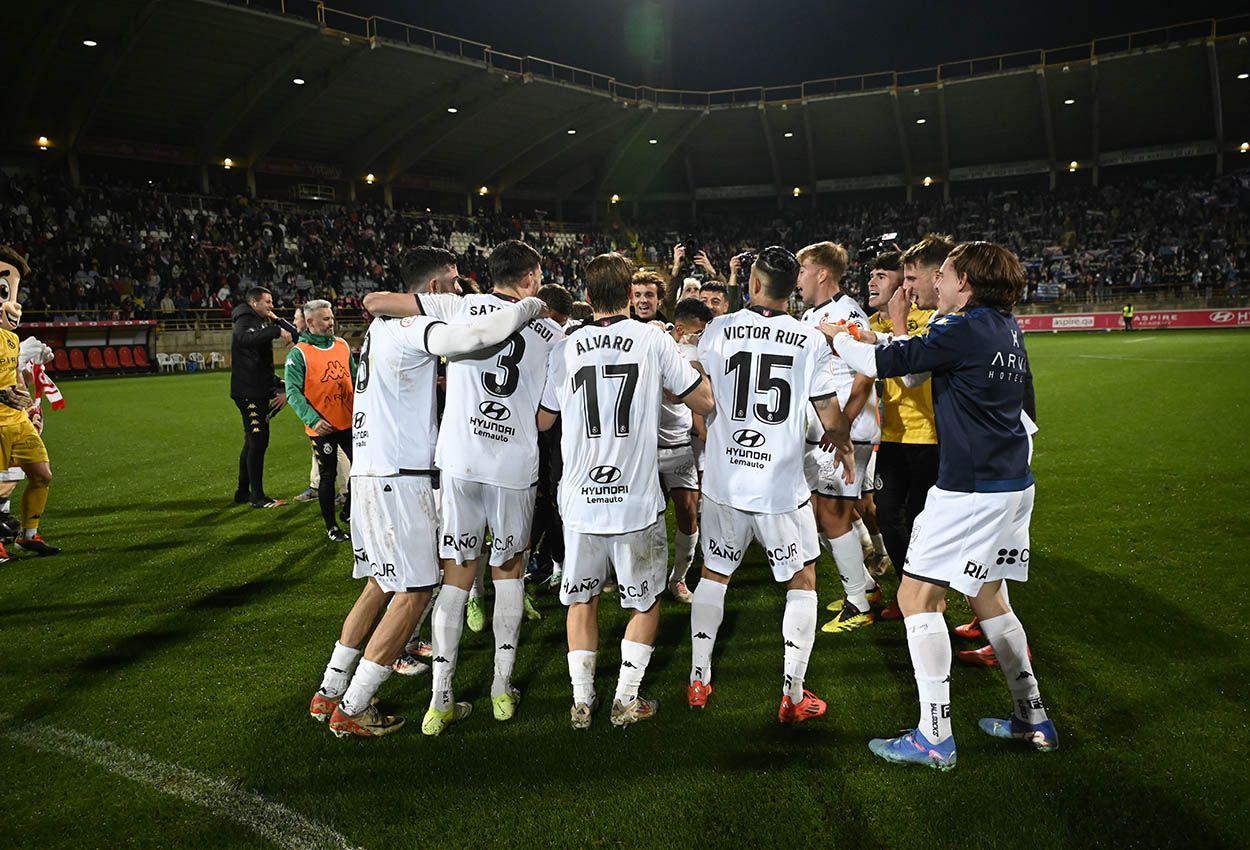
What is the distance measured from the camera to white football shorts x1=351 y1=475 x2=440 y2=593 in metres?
3.72

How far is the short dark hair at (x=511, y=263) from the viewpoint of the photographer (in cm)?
383

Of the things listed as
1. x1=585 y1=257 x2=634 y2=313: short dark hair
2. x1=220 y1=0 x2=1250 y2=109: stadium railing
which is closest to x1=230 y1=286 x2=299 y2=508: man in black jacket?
x1=585 y1=257 x2=634 y2=313: short dark hair

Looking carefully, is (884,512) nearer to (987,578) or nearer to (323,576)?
(987,578)

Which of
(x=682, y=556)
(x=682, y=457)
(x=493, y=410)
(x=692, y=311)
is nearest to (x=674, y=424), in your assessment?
(x=682, y=457)

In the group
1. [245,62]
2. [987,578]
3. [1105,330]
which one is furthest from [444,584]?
[1105,330]

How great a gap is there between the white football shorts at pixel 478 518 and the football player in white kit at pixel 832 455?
6.43 feet

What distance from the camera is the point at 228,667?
4477 millimetres

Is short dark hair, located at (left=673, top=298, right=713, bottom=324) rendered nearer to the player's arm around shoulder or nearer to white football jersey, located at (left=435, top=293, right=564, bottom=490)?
white football jersey, located at (left=435, top=293, right=564, bottom=490)

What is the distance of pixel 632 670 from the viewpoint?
12.1 feet

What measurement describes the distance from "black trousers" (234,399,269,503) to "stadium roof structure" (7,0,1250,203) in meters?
24.1

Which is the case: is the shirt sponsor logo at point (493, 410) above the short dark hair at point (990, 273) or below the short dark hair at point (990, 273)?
below

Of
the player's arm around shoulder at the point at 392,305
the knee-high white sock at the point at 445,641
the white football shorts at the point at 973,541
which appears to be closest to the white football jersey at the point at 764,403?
the white football shorts at the point at 973,541

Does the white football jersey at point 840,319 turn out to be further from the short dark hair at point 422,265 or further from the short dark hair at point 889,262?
the short dark hair at point 422,265

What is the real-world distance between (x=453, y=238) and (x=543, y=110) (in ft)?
29.1
